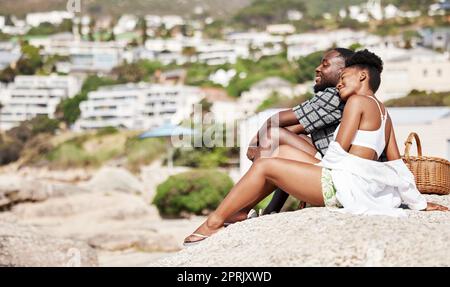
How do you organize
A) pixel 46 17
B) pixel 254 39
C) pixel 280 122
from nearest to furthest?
pixel 280 122 < pixel 254 39 < pixel 46 17

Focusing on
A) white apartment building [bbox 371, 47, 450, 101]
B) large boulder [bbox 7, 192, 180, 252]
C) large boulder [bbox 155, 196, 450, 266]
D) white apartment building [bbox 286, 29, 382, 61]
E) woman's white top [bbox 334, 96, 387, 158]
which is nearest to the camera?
large boulder [bbox 155, 196, 450, 266]

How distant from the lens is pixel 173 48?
99688 mm

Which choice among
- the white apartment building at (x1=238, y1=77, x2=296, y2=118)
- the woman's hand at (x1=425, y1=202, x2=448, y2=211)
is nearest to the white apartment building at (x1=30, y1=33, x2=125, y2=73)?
the white apartment building at (x1=238, y1=77, x2=296, y2=118)

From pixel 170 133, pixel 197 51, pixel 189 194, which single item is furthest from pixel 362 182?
pixel 197 51

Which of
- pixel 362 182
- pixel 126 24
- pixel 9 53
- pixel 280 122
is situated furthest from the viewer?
pixel 126 24

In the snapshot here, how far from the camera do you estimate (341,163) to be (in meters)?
5.20

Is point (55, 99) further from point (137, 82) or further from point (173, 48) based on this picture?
point (173, 48)

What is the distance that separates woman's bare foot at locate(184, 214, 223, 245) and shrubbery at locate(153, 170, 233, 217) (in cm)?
3080

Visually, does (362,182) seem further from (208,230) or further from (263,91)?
(263,91)

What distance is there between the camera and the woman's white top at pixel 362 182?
5152mm

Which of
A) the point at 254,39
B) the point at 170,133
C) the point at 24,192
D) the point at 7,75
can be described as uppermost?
the point at 254,39

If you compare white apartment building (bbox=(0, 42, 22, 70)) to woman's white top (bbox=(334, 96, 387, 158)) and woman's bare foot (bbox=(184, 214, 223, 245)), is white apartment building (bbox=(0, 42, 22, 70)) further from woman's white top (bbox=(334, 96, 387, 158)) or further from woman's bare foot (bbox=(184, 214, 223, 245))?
woman's white top (bbox=(334, 96, 387, 158))

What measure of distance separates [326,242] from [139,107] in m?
61.7

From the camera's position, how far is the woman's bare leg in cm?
524
